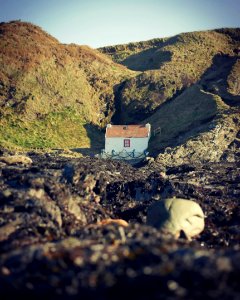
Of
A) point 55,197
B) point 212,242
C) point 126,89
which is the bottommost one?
point 212,242

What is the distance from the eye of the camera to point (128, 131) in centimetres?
5381

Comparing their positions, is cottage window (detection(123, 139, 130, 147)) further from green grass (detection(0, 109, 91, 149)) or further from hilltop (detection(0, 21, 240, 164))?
green grass (detection(0, 109, 91, 149))

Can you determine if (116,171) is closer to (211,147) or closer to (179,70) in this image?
(211,147)

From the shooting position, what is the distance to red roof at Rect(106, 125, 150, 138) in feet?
174

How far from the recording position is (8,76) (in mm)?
61344

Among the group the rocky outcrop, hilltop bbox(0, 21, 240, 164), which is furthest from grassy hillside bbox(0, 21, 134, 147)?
the rocky outcrop

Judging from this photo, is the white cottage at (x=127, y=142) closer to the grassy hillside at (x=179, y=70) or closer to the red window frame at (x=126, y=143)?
the red window frame at (x=126, y=143)

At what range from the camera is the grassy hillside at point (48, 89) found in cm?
5544

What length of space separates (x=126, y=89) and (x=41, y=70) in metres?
14.1

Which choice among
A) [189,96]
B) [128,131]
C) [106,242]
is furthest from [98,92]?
[106,242]

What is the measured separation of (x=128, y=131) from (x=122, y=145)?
2443 millimetres

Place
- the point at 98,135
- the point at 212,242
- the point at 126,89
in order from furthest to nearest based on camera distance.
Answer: the point at 126,89 → the point at 98,135 → the point at 212,242

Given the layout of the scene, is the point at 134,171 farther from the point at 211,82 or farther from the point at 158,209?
the point at 211,82

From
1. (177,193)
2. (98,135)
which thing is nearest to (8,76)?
(98,135)
